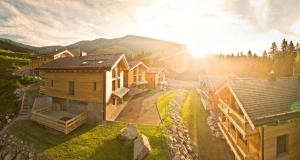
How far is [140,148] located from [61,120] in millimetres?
9314

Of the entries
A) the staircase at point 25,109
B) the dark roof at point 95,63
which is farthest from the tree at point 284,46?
the staircase at point 25,109

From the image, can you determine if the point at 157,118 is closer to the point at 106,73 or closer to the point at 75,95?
the point at 106,73

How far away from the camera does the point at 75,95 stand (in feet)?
73.0

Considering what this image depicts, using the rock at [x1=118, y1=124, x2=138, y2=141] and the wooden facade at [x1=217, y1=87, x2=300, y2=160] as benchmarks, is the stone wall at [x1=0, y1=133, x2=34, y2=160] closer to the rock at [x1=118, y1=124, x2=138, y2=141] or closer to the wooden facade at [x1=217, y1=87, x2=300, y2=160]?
the rock at [x1=118, y1=124, x2=138, y2=141]

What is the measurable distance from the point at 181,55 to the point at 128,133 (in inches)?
3186

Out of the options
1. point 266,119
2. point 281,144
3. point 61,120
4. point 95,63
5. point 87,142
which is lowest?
point 87,142

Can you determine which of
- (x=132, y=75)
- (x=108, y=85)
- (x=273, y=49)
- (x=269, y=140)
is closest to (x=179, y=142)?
(x=269, y=140)

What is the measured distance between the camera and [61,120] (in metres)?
18.9

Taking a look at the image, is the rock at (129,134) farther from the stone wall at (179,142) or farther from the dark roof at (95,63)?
the dark roof at (95,63)

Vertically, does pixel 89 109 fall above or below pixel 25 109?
above

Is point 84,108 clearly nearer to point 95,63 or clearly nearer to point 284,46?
point 95,63

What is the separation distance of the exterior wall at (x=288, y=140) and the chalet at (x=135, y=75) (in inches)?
859

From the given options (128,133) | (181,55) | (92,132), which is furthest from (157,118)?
(181,55)

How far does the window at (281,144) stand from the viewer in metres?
13.0
